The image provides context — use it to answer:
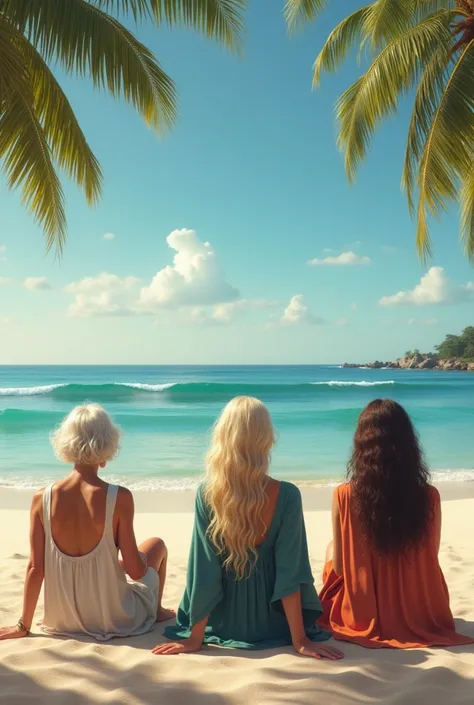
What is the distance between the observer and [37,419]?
2153cm

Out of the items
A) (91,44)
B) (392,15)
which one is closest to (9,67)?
(91,44)

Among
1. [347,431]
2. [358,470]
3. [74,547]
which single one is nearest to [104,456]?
[74,547]

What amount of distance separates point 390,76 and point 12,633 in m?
7.22

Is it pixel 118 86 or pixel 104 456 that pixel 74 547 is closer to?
pixel 104 456

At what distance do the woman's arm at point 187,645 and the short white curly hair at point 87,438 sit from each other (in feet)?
3.00

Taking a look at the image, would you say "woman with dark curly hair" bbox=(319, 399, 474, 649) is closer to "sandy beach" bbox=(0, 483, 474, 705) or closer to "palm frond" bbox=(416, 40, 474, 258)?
"sandy beach" bbox=(0, 483, 474, 705)

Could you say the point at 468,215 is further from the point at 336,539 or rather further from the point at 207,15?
the point at 336,539

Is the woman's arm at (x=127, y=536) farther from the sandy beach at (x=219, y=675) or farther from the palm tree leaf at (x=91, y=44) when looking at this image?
the palm tree leaf at (x=91, y=44)

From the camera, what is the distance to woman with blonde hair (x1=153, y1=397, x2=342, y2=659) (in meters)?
2.74

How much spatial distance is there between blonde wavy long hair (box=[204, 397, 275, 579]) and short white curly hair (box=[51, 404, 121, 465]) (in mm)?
532

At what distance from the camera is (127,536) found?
2.98 metres

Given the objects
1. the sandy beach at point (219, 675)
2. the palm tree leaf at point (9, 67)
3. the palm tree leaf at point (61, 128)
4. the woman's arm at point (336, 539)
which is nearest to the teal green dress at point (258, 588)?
the sandy beach at point (219, 675)

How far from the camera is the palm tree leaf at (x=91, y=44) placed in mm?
5434

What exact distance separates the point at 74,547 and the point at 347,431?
1703 cm
